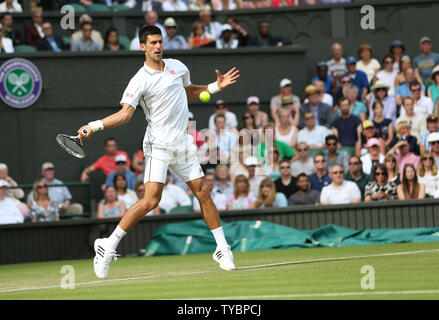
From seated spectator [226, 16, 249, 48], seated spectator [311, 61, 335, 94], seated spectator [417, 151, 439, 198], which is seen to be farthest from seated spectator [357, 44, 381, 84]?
seated spectator [417, 151, 439, 198]

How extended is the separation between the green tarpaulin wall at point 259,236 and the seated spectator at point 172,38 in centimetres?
595

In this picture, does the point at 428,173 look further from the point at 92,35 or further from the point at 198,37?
the point at 92,35

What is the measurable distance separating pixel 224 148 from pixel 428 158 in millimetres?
3889

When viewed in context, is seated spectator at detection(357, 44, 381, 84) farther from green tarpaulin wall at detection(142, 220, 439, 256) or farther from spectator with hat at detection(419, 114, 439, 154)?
green tarpaulin wall at detection(142, 220, 439, 256)

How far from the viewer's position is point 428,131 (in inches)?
631

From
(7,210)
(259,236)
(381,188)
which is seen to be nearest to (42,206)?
(7,210)

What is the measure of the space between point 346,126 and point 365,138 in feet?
2.19

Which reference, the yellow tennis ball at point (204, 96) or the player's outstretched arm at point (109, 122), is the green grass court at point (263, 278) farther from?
the yellow tennis ball at point (204, 96)

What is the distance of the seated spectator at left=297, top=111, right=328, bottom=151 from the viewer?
16797 millimetres

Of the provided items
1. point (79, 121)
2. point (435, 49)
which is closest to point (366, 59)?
point (435, 49)

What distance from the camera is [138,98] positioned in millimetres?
8914

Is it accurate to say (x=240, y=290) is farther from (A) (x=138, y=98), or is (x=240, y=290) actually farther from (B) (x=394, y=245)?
(B) (x=394, y=245)

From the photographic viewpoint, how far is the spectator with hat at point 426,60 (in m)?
18.8

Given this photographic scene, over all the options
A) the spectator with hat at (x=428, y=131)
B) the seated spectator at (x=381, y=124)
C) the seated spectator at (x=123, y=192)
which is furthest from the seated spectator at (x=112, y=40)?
the spectator with hat at (x=428, y=131)
